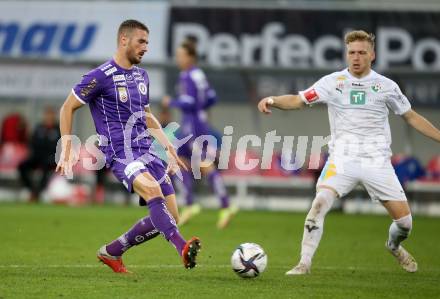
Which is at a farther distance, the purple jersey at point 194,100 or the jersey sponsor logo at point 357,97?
the purple jersey at point 194,100

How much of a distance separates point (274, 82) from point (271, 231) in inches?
348

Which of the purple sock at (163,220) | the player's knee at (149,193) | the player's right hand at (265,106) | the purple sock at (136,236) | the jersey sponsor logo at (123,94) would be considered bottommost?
the purple sock at (136,236)

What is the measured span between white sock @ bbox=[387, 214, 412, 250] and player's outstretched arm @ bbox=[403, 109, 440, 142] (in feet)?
2.99

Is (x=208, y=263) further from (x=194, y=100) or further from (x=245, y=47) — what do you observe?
(x=245, y=47)

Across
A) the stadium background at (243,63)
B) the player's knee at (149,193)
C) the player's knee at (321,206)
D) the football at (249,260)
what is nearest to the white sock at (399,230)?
the player's knee at (321,206)

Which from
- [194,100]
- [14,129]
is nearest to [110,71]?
[194,100]

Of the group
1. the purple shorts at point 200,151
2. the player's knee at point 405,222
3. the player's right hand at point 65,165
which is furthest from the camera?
the purple shorts at point 200,151

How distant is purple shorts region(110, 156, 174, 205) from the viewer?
959 cm

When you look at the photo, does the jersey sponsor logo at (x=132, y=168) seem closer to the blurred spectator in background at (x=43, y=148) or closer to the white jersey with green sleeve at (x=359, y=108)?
the white jersey with green sleeve at (x=359, y=108)

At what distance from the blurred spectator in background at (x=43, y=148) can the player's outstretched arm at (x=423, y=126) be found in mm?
14933

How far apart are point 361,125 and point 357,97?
307 millimetres

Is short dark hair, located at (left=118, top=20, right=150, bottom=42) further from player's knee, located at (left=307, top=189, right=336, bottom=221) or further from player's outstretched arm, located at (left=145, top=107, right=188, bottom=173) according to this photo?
player's knee, located at (left=307, top=189, right=336, bottom=221)

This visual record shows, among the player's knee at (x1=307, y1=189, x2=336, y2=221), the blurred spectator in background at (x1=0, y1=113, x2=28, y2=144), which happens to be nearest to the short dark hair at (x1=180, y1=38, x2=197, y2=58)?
the player's knee at (x1=307, y1=189, x2=336, y2=221)

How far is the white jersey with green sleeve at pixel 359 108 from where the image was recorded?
10492mm
